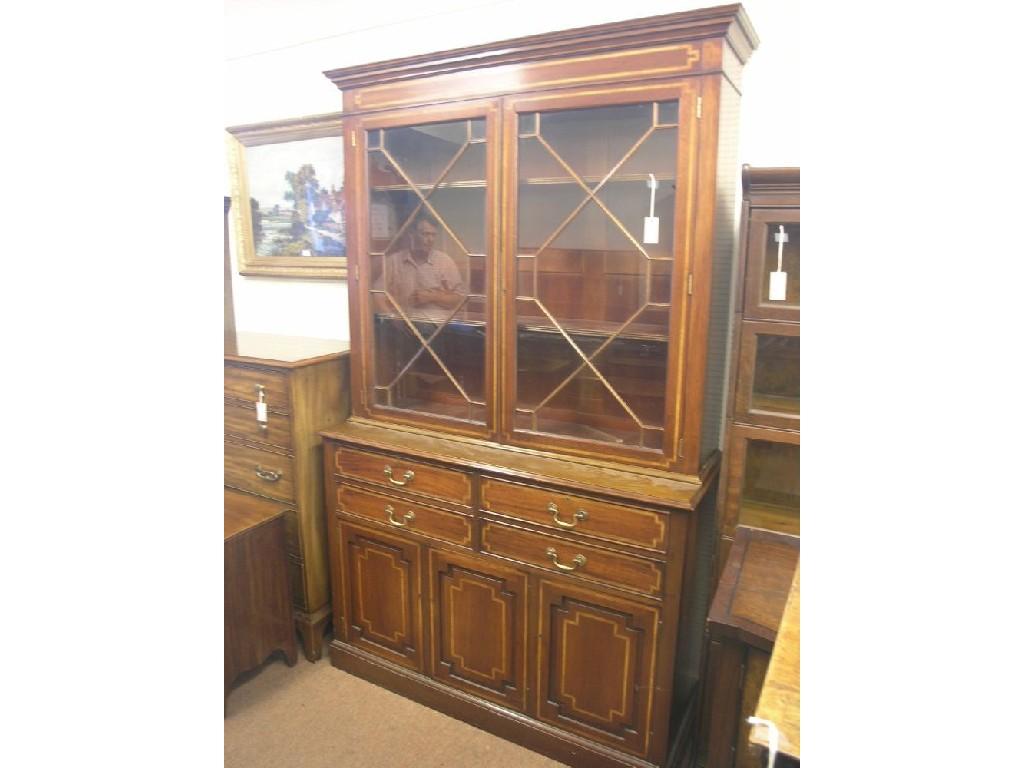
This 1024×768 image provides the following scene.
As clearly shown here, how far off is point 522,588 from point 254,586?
35.5 inches

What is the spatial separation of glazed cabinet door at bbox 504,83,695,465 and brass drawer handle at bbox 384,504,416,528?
41 centimetres

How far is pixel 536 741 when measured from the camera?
1.91 m

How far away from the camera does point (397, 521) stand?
2045 millimetres

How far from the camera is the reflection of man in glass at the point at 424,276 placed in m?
1.98

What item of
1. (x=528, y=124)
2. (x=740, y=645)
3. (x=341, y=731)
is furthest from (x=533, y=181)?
(x=341, y=731)

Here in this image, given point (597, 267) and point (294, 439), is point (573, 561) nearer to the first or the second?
point (597, 267)

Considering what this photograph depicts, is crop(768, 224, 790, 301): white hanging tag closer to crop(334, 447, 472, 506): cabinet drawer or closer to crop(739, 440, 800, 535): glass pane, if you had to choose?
crop(739, 440, 800, 535): glass pane

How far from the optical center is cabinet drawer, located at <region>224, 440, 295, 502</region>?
2211 mm

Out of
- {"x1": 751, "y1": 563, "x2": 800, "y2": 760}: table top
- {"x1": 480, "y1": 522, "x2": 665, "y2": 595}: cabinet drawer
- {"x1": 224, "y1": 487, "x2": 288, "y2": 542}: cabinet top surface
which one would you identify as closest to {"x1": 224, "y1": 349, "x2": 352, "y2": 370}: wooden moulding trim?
{"x1": 224, "y1": 487, "x2": 288, "y2": 542}: cabinet top surface

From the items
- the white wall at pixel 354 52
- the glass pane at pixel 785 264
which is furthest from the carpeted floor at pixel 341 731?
the glass pane at pixel 785 264

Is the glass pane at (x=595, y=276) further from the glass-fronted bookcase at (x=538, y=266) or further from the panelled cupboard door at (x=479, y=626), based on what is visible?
the panelled cupboard door at (x=479, y=626)
